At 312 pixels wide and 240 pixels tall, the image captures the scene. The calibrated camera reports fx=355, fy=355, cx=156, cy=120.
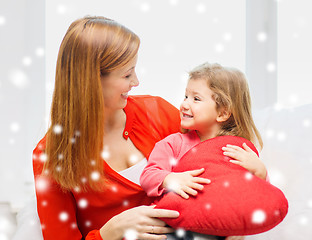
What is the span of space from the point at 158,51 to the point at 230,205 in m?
1.21

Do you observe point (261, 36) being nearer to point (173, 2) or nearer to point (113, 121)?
point (173, 2)

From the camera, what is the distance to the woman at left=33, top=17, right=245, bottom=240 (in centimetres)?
115

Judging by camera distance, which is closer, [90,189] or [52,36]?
[90,189]

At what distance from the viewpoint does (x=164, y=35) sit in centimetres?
200

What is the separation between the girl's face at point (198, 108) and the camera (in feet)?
3.92

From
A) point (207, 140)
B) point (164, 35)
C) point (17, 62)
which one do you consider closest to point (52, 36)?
point (17, 62)

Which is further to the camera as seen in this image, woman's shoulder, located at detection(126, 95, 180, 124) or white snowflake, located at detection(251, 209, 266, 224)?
woman's shoulder, located at detection(126, 95, 180, 124)

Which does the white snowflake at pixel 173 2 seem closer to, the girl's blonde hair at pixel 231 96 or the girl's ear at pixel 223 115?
the girl's blonde hair at pixel 231 96

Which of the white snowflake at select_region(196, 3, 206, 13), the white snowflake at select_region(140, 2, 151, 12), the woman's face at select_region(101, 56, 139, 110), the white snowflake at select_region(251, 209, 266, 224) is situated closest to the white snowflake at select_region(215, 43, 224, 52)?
the white snowflake at select_region(196, 3, 206, 13)

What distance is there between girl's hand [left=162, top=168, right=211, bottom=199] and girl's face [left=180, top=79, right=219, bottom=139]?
20 centimetres

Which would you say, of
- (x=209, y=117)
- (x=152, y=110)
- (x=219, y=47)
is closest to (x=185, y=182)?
(x=209, y=117)

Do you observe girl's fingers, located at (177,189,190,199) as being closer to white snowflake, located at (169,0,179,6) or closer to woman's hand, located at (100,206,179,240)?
woman's hand, located at (100,206,179,240)

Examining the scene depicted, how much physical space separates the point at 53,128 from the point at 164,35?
1017 mm

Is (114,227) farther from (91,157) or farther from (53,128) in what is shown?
(53,128)
